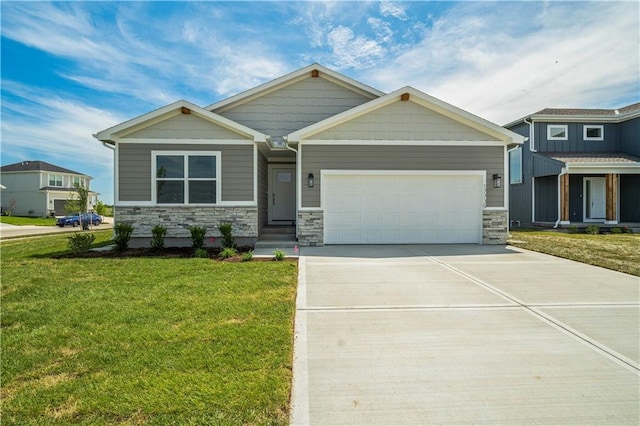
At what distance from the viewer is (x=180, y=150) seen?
10055 mm

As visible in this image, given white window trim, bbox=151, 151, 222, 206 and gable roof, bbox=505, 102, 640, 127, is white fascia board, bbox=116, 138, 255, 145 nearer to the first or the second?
white window trim, bbox=151, 151, 222, 206

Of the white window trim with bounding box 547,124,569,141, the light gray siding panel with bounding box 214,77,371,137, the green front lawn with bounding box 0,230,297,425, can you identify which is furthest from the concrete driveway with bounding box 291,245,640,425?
the white window trim with bounding box 547,124,569,141

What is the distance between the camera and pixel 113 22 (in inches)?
400

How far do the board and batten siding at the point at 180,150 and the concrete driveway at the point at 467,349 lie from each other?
490 centimetres

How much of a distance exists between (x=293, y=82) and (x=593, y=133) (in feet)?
55.4

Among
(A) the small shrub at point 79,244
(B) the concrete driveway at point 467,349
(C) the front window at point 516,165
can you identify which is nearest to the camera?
(B) the concrete driveway at point 467,349

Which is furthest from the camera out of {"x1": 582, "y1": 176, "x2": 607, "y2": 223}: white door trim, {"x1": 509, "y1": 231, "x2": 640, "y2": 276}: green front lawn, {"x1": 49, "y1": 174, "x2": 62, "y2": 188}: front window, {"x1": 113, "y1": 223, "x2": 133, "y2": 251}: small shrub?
{"x1": 49, "y1": 174, "x2": 62, "y2": 188}: front window

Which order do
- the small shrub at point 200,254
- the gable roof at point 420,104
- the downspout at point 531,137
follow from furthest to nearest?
the downspout at point 531,137 < the gable roof at point 420,104 < the small shrub at point 200,254

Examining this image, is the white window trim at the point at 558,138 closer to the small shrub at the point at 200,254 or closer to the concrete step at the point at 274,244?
the concrete step at the point at 274,244

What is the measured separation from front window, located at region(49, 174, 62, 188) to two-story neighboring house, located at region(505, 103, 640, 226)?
47.0 meters

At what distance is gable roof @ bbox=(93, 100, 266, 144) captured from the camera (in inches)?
381

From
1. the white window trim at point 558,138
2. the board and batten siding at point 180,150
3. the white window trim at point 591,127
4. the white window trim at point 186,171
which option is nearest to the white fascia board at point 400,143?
the board and batten siding at point 180,150

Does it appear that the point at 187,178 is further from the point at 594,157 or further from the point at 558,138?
the point at 594,157

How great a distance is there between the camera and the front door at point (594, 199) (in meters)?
17.4
